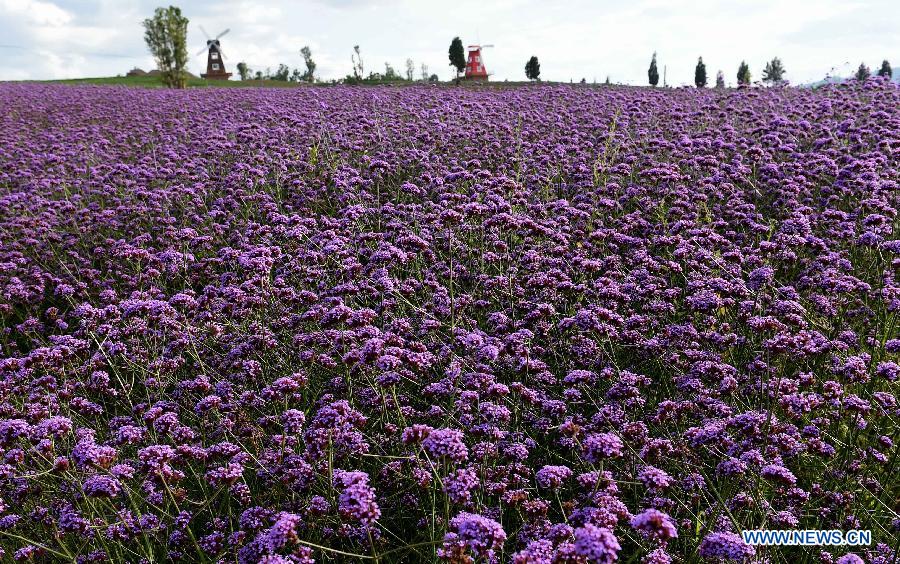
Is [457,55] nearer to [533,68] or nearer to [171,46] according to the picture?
[533,68]

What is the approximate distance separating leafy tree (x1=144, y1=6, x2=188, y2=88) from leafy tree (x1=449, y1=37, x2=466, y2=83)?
26905 millimetres

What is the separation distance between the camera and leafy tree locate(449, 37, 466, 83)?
59.4 metres

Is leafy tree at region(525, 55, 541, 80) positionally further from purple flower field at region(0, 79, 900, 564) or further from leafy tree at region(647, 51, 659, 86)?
purple flower field at region(0, 79, 900, 564)

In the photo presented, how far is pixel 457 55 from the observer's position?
5991 cm

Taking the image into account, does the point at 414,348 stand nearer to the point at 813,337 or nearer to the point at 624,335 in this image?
the point at 624,335

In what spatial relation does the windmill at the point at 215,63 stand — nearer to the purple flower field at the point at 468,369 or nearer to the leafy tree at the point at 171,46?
the leafy tree at the point at 171,46

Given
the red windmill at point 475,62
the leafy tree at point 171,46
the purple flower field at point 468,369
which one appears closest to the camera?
the purple flower field at point 468,369

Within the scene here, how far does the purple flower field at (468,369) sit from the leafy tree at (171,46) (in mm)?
33661

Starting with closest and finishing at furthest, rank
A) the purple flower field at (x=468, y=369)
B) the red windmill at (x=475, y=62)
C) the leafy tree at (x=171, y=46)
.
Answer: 1. the purple flower field at (x=468, y=369)
2. the leafy tree at (x=171, y=46)
3. the red windmill at (x=475, y=62)

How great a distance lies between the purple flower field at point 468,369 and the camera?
3371 millimetres

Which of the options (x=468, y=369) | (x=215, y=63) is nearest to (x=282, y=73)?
(x=215, y=63)

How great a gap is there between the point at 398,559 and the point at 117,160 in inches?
465

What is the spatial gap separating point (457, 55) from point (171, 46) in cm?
2906

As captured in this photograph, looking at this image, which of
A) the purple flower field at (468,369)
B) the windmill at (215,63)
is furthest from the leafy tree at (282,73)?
the purple flower field at (468,369)
